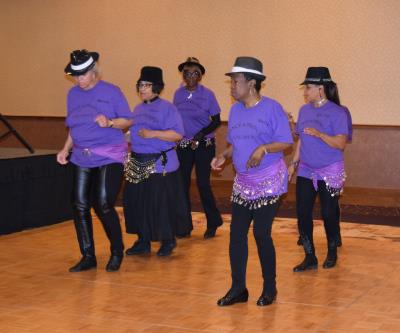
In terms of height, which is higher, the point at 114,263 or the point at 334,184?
the point at 334,184

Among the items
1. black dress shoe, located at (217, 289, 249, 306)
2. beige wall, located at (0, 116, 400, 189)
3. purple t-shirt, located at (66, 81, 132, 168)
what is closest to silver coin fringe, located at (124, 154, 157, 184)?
purple t-shirt, located at (66, 81, 132, 168)

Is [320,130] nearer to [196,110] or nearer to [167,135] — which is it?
[167,135]

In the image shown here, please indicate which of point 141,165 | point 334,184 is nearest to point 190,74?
point 141,165

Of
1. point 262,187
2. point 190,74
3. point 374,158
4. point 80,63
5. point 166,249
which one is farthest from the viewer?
point 374,158

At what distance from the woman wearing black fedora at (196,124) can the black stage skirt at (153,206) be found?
752 millimetres

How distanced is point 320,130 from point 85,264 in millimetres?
2024

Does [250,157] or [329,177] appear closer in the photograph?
[250,157]

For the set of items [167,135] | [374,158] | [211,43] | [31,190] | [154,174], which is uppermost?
[211,43]

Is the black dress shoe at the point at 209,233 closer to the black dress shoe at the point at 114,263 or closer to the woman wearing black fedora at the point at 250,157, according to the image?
the black dress shoe at the point at 114,263

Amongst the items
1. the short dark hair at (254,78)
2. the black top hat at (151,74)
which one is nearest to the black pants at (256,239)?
the short dark hair at (254,78)

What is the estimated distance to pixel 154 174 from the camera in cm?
648

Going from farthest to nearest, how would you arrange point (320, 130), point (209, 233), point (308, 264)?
1. point (209, 233)
2. point (308, 264)
3. point (320, 130)

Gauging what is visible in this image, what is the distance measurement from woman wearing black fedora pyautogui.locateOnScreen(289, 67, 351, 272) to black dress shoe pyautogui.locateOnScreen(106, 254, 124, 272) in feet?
4.32

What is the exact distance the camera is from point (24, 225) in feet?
25.5
